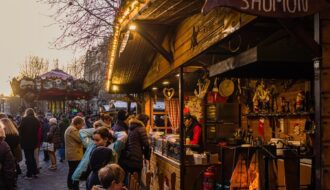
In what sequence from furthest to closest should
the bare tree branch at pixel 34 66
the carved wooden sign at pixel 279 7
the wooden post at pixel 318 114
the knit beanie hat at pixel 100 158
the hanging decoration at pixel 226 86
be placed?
the bare tree branch at pixel 34 66 < the hanging decoration at pixel 226 86 < the knit beanie hat at pixel 100 158 < the wooden post at pixel 318 114 < the carved wooden sign at pixel 279 7

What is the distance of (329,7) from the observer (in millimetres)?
3717

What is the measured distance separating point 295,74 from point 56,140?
12344 millimetres

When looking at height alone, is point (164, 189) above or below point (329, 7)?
below

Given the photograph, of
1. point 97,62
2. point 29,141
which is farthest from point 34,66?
point 29,141

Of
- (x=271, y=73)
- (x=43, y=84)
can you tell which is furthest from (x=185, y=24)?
(x=43, y=84)

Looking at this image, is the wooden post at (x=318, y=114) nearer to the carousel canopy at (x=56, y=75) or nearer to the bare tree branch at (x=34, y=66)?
the carousel canopy at (x=56, y=75)

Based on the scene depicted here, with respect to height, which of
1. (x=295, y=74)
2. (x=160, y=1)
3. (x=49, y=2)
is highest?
(x=49, y=2)

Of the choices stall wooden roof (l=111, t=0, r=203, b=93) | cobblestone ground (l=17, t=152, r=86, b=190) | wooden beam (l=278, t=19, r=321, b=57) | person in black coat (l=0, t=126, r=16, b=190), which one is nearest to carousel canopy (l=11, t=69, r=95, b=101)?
cobblestone ground (l=17, t=152, r=86, b=190)

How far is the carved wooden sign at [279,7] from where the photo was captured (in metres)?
3.40

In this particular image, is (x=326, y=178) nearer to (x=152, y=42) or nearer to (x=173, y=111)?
(x=152, y=42)

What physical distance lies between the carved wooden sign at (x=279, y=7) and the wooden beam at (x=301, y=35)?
287 millimetres

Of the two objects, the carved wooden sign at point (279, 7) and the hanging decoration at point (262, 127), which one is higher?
the carved wooden sign at point (279, 7)

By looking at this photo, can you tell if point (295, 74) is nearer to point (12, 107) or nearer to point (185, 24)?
point (185, 24)

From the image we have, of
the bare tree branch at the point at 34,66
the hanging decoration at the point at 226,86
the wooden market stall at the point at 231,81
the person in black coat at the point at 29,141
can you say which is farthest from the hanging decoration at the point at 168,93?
the bare tree branch at the point at 34,66
